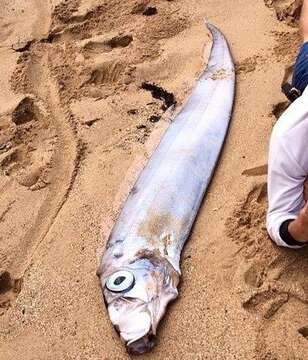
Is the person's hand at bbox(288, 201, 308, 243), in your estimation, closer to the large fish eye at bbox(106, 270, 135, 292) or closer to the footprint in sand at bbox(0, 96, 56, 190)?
the large fish eye at bbox(106, 270, 135, 292)

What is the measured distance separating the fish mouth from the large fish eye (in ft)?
0.85

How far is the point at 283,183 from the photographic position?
2877 mm

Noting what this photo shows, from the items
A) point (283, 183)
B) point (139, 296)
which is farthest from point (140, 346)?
point (283, 183)

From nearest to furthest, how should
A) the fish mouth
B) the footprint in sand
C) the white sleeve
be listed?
the fish mouth, the white sleeve, the footprint in sand

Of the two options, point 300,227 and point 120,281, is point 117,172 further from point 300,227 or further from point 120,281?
point 300,227

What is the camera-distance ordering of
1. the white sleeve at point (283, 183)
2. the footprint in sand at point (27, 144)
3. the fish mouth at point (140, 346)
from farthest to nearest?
the footprint in sand at point (27, 144)
the white sleeve at point (283, 183)
the fish mouth at point (140, 346)

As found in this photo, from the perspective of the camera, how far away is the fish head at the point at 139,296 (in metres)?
2.71

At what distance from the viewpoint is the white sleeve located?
279 cm

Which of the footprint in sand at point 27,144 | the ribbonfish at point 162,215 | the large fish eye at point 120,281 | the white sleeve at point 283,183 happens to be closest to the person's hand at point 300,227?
the white sleeve at point 283,183

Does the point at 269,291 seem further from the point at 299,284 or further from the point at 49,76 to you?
the point at 49,76

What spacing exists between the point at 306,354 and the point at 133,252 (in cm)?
99

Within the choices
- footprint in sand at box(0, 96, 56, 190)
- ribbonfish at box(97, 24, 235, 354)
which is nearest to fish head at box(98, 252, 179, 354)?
ribbonfish at box(97, 24, 235, 354)

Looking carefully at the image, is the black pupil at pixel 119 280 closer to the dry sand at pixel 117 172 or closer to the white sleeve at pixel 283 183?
the dry sand at pixel 117 172

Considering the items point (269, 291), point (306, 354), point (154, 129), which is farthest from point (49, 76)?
point (306, 354)
